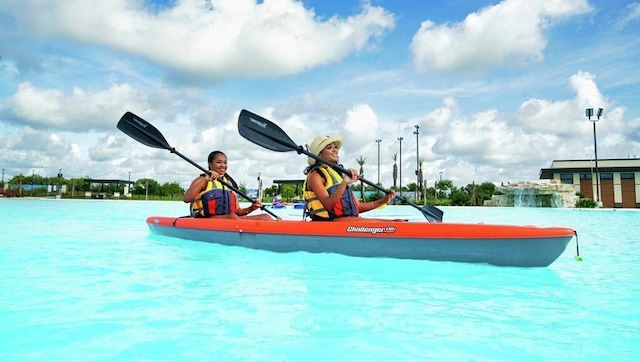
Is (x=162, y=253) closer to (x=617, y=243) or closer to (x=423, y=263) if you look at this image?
(x=423, y=263)

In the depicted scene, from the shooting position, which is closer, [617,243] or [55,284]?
[55,284]

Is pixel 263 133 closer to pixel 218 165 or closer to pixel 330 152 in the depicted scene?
pixel 218 165

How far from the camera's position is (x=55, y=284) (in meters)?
3.58

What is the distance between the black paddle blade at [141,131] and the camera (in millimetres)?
7254

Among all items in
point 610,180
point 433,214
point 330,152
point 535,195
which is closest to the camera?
point 330,152

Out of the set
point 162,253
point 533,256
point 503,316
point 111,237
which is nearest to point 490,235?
point 533,256

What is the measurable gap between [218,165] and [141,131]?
2.11m

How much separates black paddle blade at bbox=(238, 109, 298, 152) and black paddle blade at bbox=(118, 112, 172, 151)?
1.94m

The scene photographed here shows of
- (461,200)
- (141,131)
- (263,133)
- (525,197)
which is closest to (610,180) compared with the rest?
(525,197)

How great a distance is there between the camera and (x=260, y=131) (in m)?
5.95

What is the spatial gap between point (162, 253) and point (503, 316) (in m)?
4.13

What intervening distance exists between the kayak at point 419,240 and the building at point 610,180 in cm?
2910

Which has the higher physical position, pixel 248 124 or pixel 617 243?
pixel 248 124

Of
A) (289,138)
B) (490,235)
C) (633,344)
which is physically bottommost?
(633,344)
